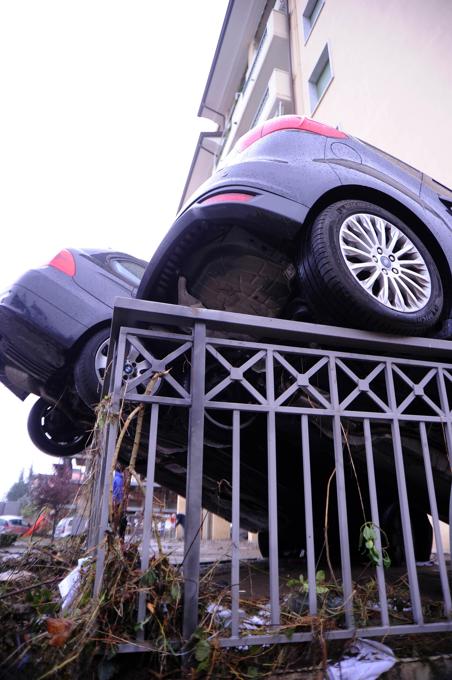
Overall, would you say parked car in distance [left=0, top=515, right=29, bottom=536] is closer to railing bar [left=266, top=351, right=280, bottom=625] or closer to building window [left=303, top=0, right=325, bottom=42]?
railing bar [left=266, top=351, right=280, bottom=625]

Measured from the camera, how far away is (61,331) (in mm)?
3678

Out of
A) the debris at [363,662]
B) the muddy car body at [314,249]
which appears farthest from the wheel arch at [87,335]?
the debris at [363,662]

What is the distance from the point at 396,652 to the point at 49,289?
3.36 meters

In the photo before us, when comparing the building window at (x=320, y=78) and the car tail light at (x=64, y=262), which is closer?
the car tail light at (x=64, y=262)

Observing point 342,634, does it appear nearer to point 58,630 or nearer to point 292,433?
point 58,630

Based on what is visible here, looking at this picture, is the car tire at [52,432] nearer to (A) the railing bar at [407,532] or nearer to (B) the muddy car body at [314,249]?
(B) the muddy car body at [314,249]

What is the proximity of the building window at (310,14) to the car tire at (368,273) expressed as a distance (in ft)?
32.9

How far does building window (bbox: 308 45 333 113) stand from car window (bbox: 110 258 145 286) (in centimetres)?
702

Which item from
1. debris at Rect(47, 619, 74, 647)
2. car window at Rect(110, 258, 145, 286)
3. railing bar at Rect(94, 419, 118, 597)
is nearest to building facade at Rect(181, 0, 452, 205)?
car window at Rect(110, 258, 145, 286)

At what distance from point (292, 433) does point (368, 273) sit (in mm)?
1107

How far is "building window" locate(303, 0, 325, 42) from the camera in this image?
34.1ft

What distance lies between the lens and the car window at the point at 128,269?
440 centimetres

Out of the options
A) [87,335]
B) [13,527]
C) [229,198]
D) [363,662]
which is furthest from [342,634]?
[13,527]

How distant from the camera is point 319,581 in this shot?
6.54 feet
